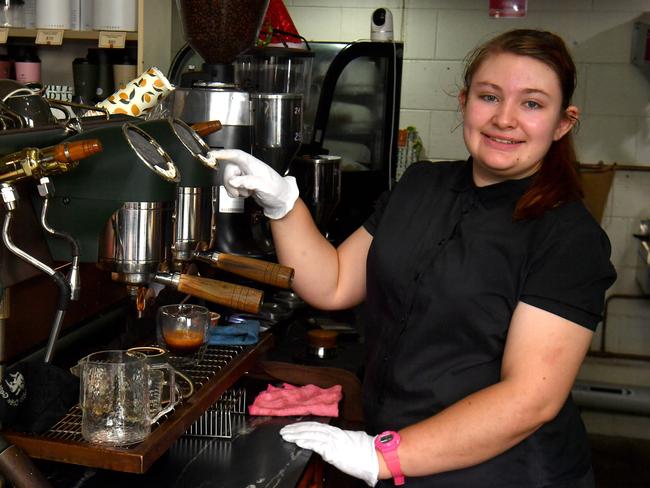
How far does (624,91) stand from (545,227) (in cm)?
272

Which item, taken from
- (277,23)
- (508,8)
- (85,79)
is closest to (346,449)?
(277,23)

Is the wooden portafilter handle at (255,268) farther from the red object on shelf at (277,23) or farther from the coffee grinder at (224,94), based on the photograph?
the red object on shelf at (277,23)

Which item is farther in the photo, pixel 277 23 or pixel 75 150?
pixel 277 23

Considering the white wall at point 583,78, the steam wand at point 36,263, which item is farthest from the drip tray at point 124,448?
the white wall at point 583,78

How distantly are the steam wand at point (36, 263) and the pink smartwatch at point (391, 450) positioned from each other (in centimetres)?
57

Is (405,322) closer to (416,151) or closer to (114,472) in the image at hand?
(114,472)

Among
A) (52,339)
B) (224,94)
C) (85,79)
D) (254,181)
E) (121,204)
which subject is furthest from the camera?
(85,79)

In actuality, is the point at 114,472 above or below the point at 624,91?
below

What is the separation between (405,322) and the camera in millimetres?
1697

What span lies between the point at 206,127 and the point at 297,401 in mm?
559

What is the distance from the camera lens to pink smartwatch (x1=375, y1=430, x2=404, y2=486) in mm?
1582

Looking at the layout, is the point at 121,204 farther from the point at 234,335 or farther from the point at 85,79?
the point at 85,79

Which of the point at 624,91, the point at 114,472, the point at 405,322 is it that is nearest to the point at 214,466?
the point at 114,472

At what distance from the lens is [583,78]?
13.5ft
